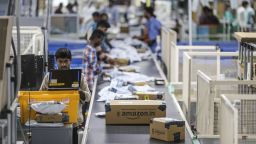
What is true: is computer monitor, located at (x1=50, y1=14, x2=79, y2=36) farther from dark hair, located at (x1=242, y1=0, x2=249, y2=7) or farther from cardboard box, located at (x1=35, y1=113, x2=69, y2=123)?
cardboard box, located at (x1=35, y1=113, x2=69, y2=123)

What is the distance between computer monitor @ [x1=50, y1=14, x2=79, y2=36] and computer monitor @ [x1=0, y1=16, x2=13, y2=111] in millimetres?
11034

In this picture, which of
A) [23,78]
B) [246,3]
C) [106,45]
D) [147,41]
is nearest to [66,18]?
[147,41]

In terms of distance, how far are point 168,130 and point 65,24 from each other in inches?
434

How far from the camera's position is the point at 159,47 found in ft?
44.4

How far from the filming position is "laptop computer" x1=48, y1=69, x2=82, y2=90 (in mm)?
6090

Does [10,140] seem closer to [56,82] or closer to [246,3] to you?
[56,82]

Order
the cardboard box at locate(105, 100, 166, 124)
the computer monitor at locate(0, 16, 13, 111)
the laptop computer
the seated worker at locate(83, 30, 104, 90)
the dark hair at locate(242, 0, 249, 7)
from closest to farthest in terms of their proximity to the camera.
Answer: the computer monitor at locate(0, 16, 13, 111), the laptop computer, the cardboard box at locate(105, 100, 166, 124), the seated worker at locate(83, 30, 104, 90), the dark hair at locate(242, 0, 249, 7)

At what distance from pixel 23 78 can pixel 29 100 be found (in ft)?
6.62

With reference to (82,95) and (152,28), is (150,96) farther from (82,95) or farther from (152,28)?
(152,28)

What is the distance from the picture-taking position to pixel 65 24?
16.3m

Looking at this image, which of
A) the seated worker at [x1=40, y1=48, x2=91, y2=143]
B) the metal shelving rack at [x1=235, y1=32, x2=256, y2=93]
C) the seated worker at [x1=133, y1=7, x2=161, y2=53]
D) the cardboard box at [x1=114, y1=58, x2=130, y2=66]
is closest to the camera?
the seated worker at [x1=40, y1=48, x2=91, y2=143]

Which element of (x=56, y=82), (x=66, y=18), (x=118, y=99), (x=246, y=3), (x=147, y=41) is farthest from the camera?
(x=246, y=3)

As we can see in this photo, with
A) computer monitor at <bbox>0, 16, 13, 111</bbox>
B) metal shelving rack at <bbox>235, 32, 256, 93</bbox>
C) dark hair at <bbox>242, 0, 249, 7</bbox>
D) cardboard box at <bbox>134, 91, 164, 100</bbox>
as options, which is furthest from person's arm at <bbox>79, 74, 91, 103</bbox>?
dark hair at <bbox>242, 0, 249, 7</bbox>

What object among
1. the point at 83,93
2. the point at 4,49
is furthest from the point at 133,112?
the point at 4,49
